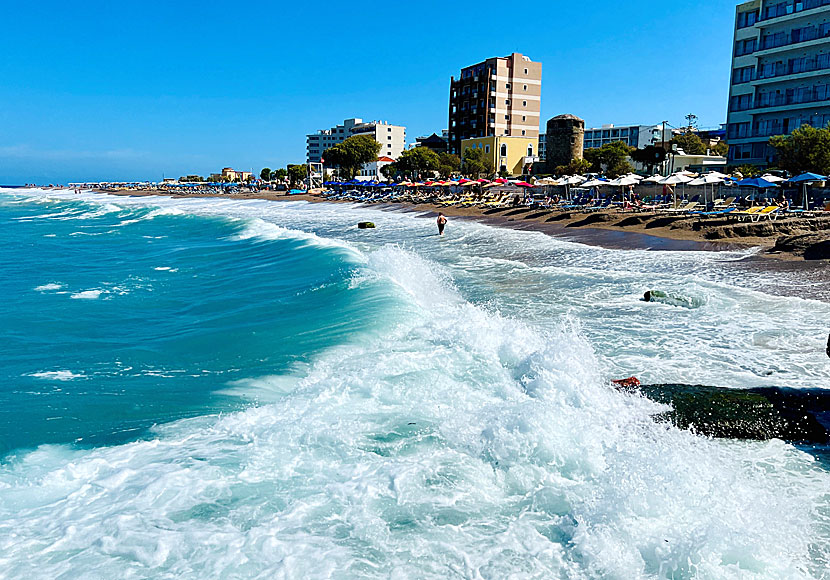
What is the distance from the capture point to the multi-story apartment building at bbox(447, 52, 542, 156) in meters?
89.8

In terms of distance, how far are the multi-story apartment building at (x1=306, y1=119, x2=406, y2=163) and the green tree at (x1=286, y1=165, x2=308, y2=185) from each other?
57.7 ft

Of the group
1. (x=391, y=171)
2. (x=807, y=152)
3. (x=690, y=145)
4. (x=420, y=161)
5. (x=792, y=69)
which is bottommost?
(x=807, y=152)

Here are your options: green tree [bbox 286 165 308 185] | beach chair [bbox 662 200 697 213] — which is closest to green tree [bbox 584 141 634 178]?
beach chair [bbox 662 200 697 213]

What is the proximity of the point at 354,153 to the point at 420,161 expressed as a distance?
18.8 m

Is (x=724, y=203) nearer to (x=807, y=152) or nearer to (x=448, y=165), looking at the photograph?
(x=807, y=152)

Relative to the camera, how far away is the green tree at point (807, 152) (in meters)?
33.2

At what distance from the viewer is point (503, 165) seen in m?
82.0

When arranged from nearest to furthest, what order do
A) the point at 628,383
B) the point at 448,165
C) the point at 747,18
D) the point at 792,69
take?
the point at 628,383
the point at 792,69
the point at 747,18
the point at 448,165

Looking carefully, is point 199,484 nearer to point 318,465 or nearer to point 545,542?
point 318,465

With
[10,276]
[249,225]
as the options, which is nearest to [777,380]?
[10,276]

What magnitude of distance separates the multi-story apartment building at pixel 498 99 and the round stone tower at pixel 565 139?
529 inches

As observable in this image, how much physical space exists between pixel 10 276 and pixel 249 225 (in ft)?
64.9

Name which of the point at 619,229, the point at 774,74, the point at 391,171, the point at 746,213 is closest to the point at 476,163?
the point at 391,171

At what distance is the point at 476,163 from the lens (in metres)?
77.3
